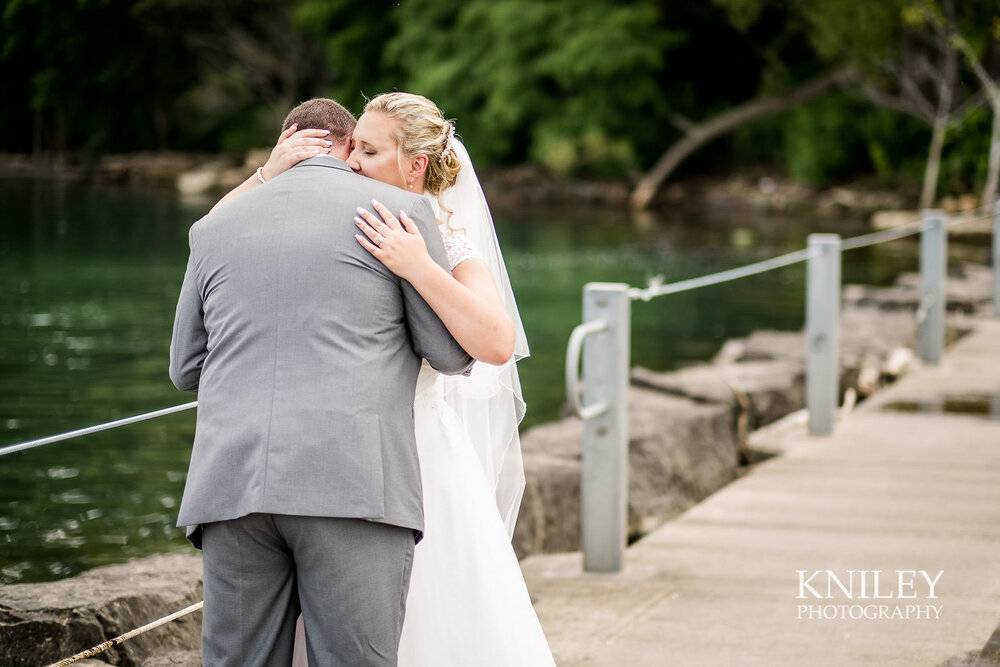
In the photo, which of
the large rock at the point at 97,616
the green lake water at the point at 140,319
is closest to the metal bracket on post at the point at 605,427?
the large rock at the point at 97,616

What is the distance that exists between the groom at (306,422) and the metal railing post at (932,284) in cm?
730

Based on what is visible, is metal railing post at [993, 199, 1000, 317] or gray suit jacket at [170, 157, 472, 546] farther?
metal railing post at [993, 199, 1000, 317]

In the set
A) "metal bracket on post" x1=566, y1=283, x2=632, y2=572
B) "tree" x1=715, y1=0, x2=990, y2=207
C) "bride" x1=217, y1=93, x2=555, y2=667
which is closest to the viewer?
"bride" x1=217, y1=93, x2=555, y2=667

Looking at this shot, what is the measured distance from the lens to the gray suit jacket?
2.28m

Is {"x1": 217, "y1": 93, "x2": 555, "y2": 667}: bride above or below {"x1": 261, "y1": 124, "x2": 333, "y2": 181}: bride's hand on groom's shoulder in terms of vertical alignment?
below

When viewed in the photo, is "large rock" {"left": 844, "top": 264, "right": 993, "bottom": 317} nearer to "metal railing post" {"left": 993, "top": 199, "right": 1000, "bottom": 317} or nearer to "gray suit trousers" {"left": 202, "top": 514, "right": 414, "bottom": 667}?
"metal railing post" {"left": 993, "top": 199, "right": 1000, "bottom": 317}

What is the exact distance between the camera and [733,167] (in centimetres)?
4312

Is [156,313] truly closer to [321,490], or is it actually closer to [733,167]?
[321,490]

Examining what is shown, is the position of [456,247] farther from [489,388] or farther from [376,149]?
[489,388]

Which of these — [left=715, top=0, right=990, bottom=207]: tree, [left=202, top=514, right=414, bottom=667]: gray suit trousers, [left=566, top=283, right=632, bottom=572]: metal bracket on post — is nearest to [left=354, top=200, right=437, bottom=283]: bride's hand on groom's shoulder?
[left=202, top=514, right=414, bottom=667]: gray suit trousers

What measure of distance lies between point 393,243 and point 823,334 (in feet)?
16.7

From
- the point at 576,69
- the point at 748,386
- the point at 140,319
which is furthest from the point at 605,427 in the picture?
the point at 576,69

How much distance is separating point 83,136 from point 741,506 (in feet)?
120

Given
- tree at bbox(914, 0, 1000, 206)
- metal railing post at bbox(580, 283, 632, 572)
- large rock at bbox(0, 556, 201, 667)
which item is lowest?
large rock at bbox(0, 556, 201, 667)
